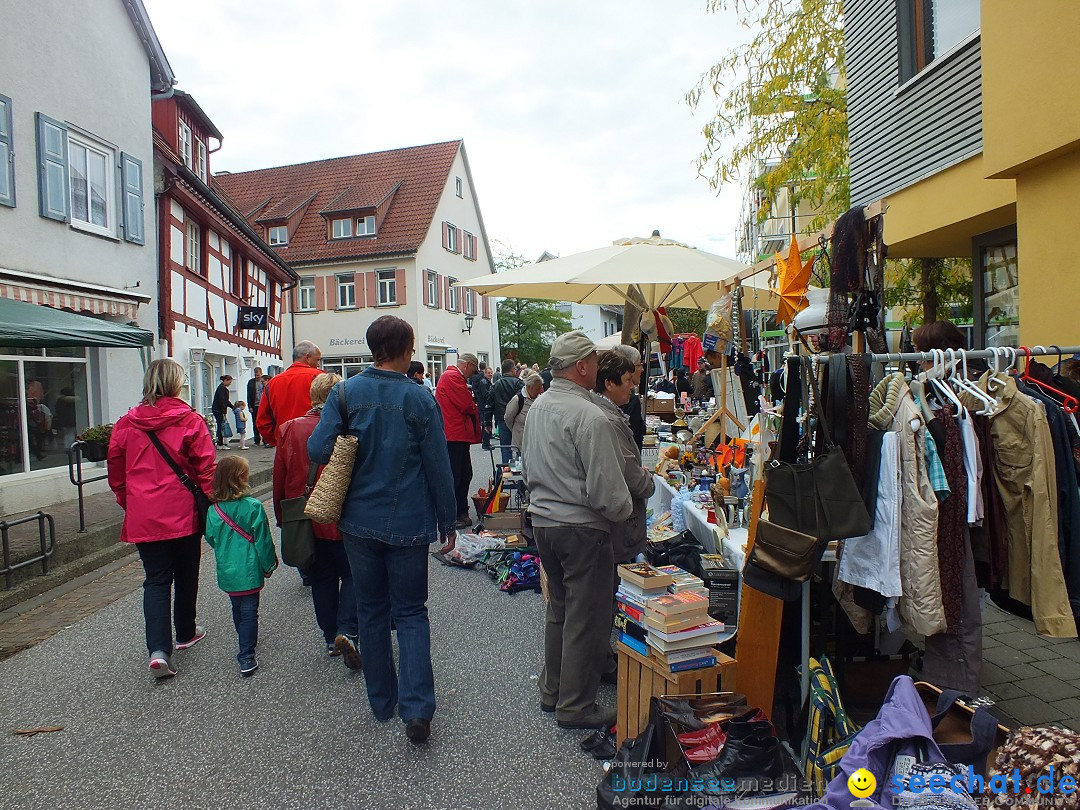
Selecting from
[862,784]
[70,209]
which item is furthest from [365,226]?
[862,784]

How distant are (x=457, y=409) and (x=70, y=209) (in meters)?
6.75

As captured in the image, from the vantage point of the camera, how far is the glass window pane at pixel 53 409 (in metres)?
9.81

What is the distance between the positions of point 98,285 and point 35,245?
1.24 m

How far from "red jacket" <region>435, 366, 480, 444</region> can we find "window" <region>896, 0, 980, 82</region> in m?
6.17

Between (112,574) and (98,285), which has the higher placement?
(98,285)

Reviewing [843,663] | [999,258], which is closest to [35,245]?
[843,663]

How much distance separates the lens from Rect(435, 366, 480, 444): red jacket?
817 cm

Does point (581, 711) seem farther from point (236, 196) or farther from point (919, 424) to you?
point (236, 196)

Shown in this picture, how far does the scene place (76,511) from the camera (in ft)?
29.7

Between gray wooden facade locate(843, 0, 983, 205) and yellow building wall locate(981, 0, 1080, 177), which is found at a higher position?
gray wooden facade locate(843, 0, 983, 205)

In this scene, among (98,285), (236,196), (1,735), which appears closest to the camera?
(1,735)

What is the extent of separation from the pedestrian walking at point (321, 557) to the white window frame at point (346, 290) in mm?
27483

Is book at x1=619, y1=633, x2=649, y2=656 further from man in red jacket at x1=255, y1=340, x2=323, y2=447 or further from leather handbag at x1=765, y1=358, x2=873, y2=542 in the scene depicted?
man in red jacket at x1=255, y1=340, x2=323, y2=447

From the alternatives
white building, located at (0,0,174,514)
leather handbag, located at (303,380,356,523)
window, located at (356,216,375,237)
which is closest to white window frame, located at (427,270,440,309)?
window, located at (356,216,375,237)
